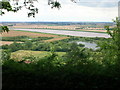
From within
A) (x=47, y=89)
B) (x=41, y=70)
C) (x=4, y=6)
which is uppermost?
(x=4, y=6)

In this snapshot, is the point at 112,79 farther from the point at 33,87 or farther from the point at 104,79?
the point at 33,87

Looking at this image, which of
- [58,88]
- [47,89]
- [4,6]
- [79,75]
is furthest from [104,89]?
[4,6]

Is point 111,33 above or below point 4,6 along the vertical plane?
below

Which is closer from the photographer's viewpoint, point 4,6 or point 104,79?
point 104,79

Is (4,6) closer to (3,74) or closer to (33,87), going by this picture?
(3,74)

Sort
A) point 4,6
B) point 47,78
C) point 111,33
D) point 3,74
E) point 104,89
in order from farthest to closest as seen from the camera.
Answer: point 111,33 < point 4,6 < point 3,74 < point 47,78 < point 104,89

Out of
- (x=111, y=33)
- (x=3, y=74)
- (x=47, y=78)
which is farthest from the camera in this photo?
(x=111, y=33)

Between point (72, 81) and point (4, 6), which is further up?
point (4, 6)

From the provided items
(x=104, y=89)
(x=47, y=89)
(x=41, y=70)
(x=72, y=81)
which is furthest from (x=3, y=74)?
(x=104, y=89)

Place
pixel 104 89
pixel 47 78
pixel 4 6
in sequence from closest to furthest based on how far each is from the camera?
pixel 104 89
pixel 47 78
pixel 4 6
